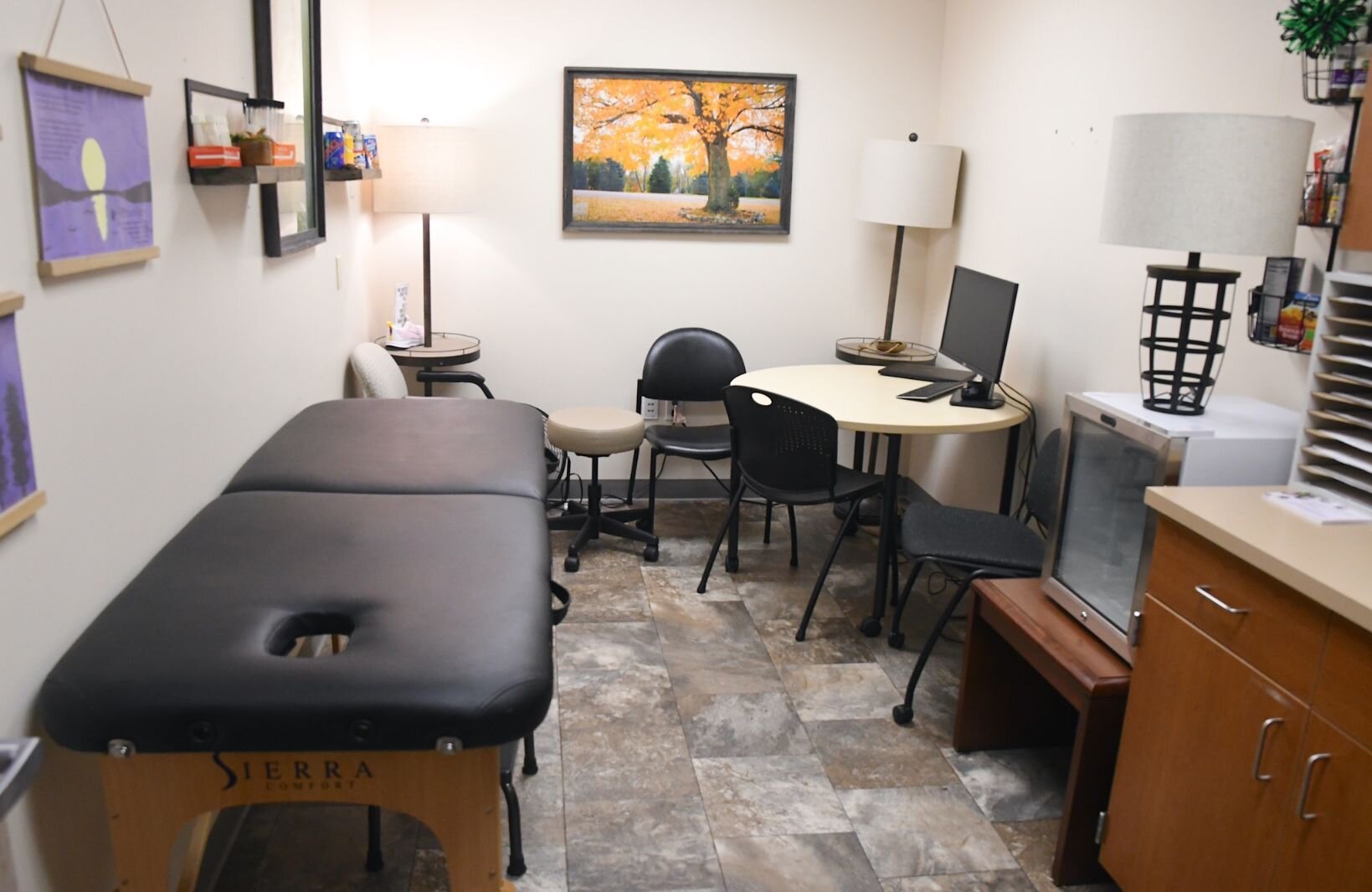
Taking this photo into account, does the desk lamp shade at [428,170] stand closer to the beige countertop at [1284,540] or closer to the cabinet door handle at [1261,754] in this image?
the beige countertop at [1284,540]

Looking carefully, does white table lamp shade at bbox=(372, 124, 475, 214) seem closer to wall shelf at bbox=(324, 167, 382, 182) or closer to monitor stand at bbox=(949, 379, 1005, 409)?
wall shelf at bbox=(324, 167, 382, 182)

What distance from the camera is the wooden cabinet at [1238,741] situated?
4.92ft

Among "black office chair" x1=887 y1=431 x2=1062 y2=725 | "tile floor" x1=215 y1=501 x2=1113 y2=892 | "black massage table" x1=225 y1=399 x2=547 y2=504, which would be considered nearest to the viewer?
"tile floor" x1=215 y1=501 x2=1113 y2=892

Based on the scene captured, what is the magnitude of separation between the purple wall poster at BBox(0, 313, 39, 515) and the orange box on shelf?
81 cm

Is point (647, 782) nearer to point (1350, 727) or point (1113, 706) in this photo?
point (1113, 706)

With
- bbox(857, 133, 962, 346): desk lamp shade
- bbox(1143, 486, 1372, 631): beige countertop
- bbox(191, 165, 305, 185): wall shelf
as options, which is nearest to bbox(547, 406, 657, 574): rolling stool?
bbox(857, 133, 962, 346): desk lamp shade

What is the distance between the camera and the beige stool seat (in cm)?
386

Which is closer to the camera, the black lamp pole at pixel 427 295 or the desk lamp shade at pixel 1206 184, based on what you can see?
the desk lamp shade at pixel 1206 184

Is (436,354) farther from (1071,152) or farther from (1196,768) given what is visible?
(1196,768)

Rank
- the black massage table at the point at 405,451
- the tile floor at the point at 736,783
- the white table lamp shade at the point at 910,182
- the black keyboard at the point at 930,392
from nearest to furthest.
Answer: the tile floor at the point at 736,783, the black massage table at the point at 405,451, the black keyboard at the point at 930,392, the white table lamp shade at the point at 910,182

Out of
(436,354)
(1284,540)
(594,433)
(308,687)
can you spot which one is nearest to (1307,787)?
(1284,540)

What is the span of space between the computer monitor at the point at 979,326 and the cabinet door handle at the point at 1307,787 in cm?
194

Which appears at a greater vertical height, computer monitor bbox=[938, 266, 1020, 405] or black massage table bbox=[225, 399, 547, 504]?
computer monitor bbox=[938, 266, 1020, 405]

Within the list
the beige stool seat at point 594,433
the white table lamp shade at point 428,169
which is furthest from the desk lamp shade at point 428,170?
the beige stool seat at point 594,433
